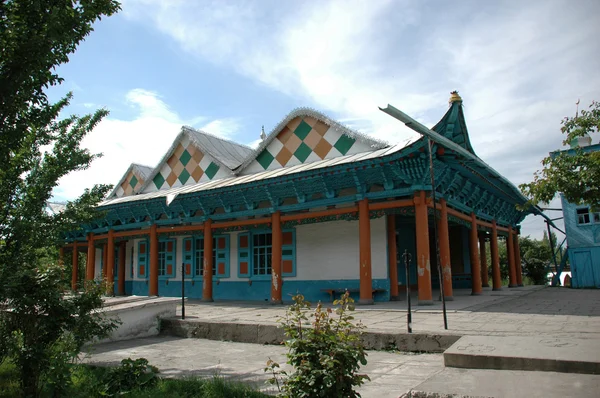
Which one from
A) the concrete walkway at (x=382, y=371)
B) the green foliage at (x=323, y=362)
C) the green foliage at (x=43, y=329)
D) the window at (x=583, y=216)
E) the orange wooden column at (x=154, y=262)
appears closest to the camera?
the green foliage at (x=323, y=362)

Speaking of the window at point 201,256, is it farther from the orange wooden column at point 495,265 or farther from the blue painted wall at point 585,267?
the blue painted wall at point 585,267

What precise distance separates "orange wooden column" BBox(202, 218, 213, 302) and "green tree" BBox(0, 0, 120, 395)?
8794mm

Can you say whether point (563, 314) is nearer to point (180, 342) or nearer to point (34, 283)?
point (180, 342)

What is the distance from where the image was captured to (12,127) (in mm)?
4633

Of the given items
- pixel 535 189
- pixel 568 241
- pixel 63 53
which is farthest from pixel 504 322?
pixel 568 241

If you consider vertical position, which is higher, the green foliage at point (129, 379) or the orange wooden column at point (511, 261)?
the orange wooden column at point (511, 261)

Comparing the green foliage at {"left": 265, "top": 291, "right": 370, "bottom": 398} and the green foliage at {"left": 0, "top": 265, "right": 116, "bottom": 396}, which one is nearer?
the green foliage at {"left": 265, "top": 291, "right": 370, "bottom": 398}

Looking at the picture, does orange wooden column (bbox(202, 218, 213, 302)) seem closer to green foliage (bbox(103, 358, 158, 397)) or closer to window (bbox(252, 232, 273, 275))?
window (bbox(252, 232, 273, 275))

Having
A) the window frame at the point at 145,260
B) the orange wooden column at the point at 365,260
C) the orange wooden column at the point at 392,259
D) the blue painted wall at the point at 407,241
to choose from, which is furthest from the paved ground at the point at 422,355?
the window frame at the point at 145,260

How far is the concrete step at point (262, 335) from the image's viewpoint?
21.1 ft

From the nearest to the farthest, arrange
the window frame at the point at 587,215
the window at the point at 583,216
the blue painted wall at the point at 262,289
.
Result: the blue painted wall at the point at 262,289, the window frame at the point at 587,215, the window at the point at 583,216

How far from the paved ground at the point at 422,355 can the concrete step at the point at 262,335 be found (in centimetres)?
17

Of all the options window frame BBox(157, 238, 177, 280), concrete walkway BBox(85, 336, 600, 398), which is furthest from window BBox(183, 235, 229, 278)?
concrete walkway BBox(85, 336, 600, 398)

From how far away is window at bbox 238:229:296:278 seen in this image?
14.3 m
